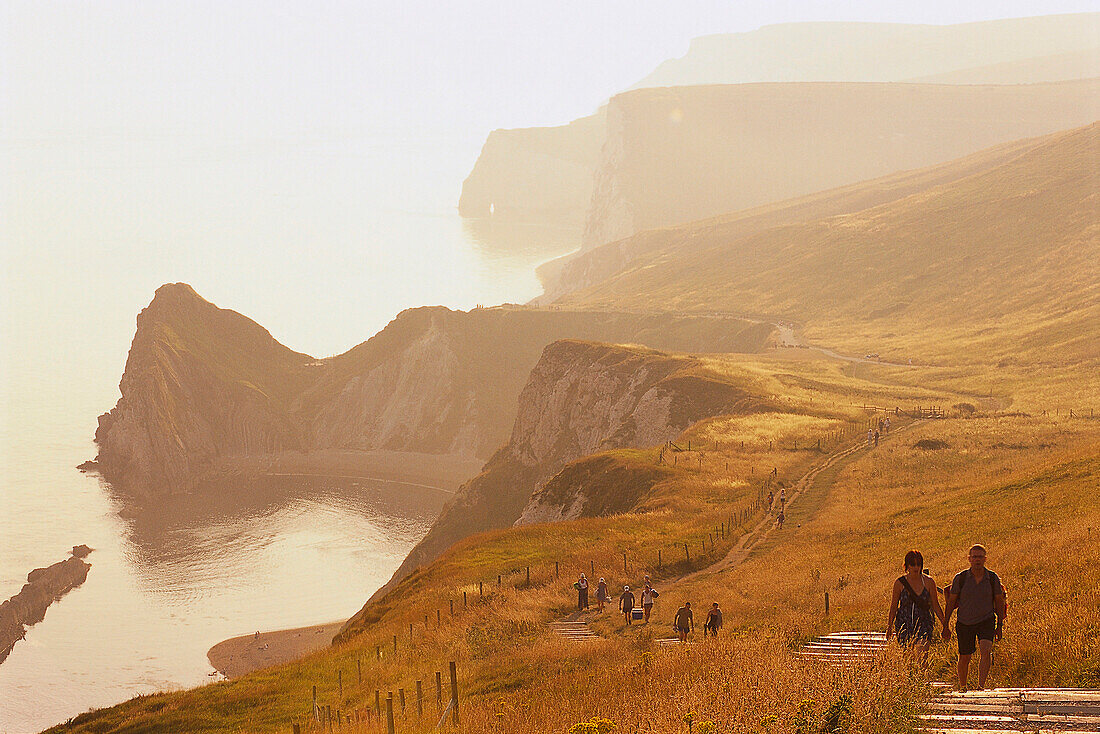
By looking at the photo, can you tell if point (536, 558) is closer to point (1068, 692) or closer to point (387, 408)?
point (1068, 692)

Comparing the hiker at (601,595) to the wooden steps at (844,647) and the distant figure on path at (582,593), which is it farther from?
the wooden steps at (844,647)

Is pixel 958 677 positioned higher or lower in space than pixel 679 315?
lower

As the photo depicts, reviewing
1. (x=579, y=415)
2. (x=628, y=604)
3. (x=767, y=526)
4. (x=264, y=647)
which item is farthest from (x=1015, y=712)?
(x=579, y=415)

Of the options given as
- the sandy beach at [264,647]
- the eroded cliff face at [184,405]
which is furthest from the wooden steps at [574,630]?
the eroded cliff face at [184,405]

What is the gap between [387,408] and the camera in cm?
18875

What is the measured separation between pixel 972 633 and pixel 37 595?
12426 centimetres

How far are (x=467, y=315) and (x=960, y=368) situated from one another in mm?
108773

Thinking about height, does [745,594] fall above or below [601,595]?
above

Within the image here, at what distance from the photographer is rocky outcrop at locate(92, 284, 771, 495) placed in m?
173

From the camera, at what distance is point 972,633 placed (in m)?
14.5

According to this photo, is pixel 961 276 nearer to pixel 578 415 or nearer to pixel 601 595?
pixel 578 415

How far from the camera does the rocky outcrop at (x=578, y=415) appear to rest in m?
87.4

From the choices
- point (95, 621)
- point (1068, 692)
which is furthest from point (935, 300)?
point (1068, 692)

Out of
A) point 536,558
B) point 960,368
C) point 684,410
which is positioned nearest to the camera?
point 536,558
